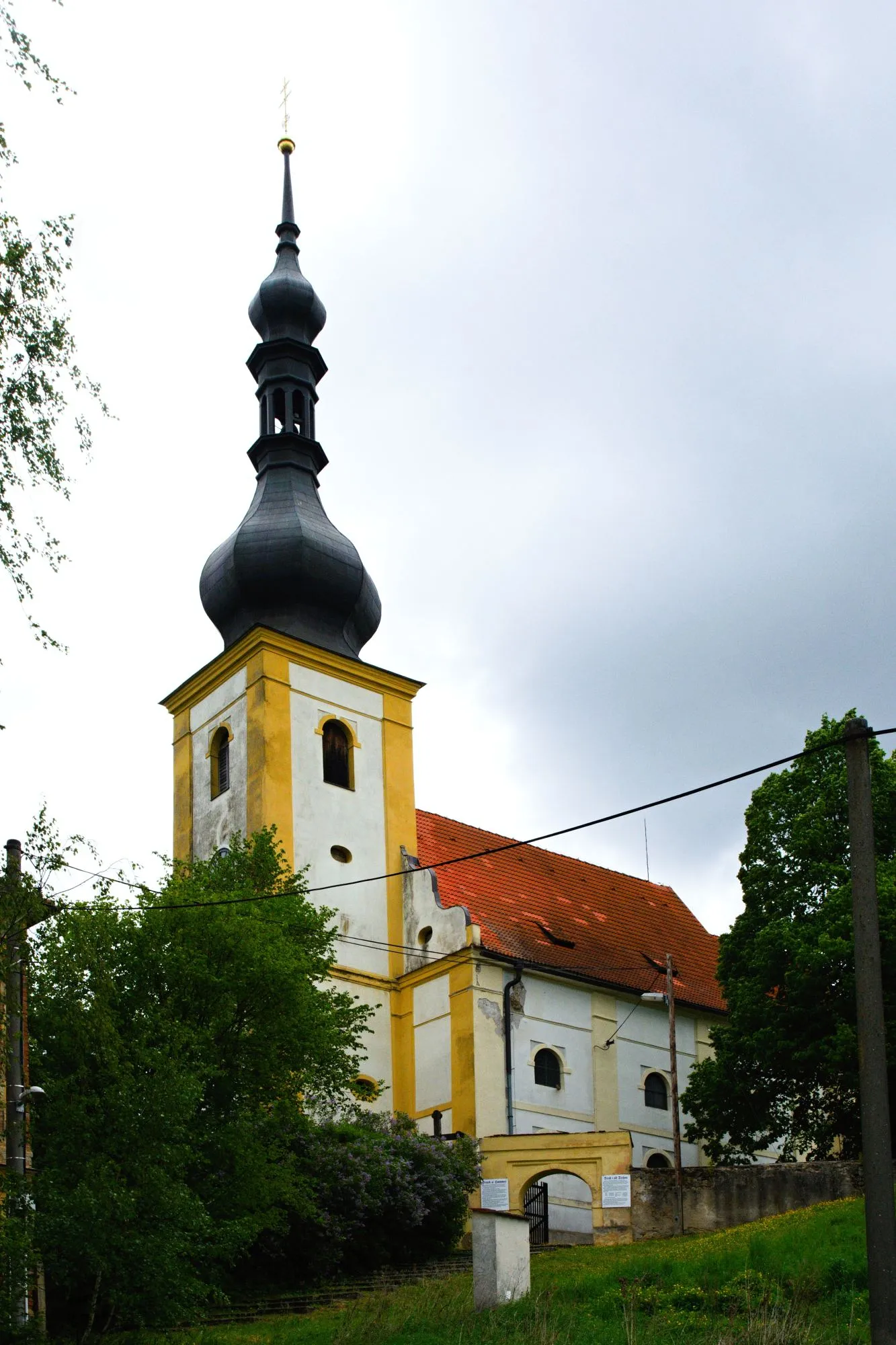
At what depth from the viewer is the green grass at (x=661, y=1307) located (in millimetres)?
16375

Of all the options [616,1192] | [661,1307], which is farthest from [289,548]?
[661,1307]

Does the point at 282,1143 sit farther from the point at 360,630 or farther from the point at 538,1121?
the point at 360,630

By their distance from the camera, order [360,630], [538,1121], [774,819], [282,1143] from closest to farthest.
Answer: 1. [282,1143]
2. [774,819]
3. [538,1121]
4. [360,630]

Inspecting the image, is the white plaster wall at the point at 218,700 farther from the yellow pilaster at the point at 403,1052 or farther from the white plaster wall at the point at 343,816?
the yellow pilaster at the point at 403,1052

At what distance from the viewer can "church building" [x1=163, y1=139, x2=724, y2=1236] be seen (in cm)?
3556

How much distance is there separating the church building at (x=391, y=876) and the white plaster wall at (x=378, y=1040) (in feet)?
0.16

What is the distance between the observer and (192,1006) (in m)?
24.2

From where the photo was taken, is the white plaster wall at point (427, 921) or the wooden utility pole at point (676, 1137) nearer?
the wooden utility pole at point (676, 1137)

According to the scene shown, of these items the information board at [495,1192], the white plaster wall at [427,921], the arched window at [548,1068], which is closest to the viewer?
the information board at [495,1192]

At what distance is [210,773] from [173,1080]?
19620 millimetres

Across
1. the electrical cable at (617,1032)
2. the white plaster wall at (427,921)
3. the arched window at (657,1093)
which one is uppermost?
the white plaster wall at (427,921)

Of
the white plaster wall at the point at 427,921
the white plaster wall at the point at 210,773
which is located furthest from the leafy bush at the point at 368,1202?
the white plaster wall at the point at 210,773

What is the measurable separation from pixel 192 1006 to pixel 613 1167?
1009 centimetres

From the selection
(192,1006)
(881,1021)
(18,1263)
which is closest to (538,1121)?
(192,1006)
